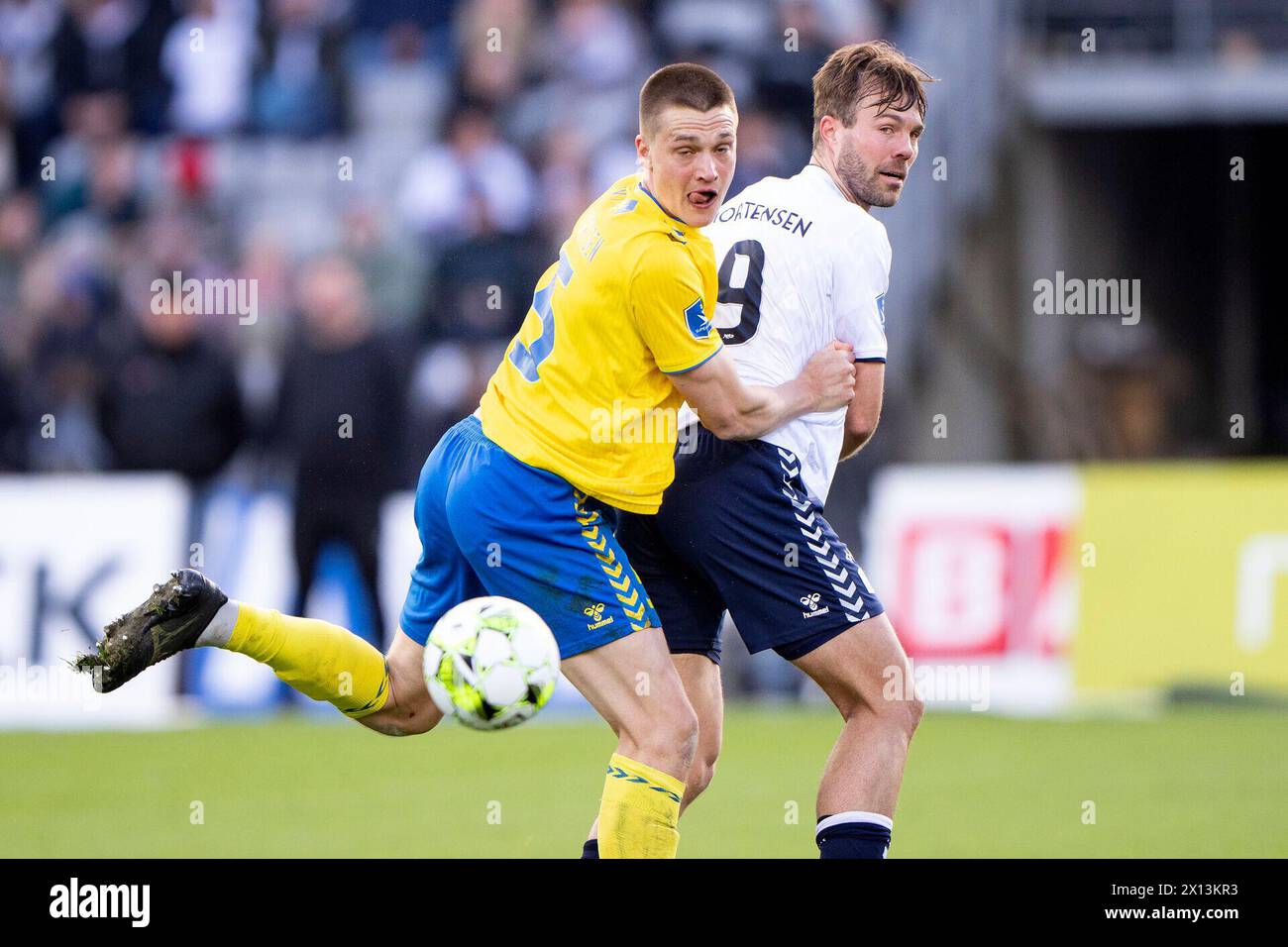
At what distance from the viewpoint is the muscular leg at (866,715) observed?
547cm

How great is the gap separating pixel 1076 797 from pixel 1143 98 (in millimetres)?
9234

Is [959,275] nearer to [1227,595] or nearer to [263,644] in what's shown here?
[1227,595]

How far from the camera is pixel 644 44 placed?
15492mm

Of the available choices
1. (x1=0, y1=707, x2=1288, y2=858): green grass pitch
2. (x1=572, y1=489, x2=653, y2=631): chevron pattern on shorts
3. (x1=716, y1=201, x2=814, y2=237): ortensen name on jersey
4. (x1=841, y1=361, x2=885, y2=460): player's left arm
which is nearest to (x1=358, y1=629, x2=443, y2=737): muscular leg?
(x1=572, y1=489, x2=653, y2=631): chevron pattern on shorts

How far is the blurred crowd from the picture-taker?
42.5 ft

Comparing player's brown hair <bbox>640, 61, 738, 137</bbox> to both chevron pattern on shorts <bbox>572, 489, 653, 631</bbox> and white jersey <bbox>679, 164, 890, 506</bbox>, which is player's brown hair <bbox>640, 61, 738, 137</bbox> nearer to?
white jersey <bbox>679, 164, 890, 506</bbox>

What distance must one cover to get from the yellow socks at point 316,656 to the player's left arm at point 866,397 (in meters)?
A: 1.64

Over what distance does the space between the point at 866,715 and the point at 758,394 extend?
39.2 inches

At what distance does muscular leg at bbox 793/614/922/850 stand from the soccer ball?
797 millimetres

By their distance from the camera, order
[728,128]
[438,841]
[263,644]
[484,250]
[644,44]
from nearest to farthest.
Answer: [728,128] → [263,644] → [438,841] → [484,250] → [644,44]

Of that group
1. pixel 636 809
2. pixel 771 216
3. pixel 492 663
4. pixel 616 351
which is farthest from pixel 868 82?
pixel 636 809

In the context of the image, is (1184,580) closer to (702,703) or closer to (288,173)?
(702,703)
